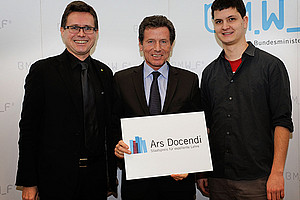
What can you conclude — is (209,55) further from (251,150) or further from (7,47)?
(7,47)

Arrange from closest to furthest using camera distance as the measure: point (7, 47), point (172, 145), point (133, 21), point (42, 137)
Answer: point (172, 145) < point (42, 137) < point (7, 47) < point (133, 21)

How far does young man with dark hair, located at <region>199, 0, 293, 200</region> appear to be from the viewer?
2324mm

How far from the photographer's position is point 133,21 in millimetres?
3828

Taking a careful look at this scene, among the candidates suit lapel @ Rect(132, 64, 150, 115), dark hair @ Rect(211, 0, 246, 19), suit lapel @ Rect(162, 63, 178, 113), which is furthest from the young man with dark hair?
suit lapel @ Rect(132, 64, 150, 115)

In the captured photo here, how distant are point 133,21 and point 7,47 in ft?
5.29

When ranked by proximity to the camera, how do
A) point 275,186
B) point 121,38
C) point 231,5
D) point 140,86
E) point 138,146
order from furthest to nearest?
1. point 121,38
2. point 231,5
3. point 140,86
4. point 275,186
5. point 138,146

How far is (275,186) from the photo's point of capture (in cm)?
230

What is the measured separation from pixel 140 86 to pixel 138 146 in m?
0.52

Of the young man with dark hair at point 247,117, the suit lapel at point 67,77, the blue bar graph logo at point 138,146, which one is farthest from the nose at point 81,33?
the young man with dark hair at point 247,117

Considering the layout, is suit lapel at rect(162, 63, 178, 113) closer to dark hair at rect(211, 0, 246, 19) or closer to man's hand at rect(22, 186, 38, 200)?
dark hair at rect(211, 0, 246, 19)

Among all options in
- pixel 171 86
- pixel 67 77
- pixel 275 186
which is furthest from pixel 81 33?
pixel 275 186

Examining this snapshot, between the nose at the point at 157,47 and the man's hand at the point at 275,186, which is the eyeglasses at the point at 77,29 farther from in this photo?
the man's hand at the point at 275,186

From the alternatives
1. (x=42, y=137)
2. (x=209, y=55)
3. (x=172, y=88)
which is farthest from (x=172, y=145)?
(x=209, y=55)

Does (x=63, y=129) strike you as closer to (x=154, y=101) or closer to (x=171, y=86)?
(x=154, y=101)
